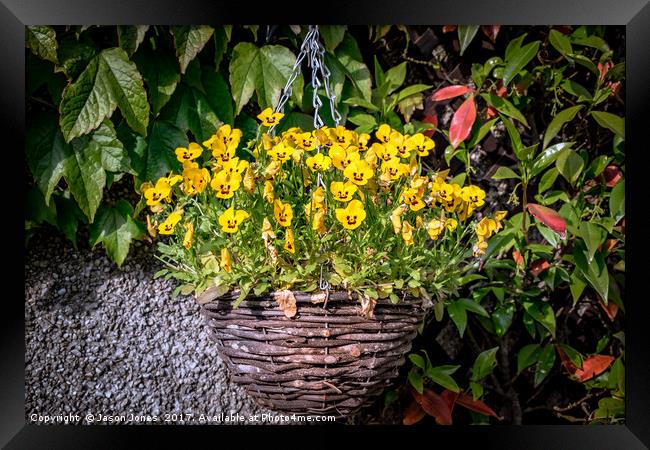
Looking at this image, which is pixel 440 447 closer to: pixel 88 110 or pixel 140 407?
pixel 140 407

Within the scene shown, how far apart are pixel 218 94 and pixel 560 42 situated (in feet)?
2.49

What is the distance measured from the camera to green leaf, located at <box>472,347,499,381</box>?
1526mm

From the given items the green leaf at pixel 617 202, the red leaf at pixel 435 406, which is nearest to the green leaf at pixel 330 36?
the green leaf at pixel 617 202

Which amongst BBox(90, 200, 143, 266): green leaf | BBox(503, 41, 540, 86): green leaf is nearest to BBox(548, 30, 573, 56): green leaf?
BBox(503, 41, 540, 86): green leaf

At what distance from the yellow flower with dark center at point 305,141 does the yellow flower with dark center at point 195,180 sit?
5.9 inches

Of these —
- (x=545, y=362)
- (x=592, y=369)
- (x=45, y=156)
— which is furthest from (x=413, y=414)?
(x=45, y=156)

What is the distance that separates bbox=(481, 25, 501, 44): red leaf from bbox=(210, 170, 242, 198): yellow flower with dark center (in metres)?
0.83

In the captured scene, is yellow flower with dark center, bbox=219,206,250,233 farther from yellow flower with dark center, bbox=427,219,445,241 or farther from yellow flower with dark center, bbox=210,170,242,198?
yellow flower with dark center, bbox=427,219,445,241

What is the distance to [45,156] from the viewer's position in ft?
4.36

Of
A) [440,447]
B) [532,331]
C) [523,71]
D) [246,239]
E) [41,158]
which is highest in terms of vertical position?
[523,71]
